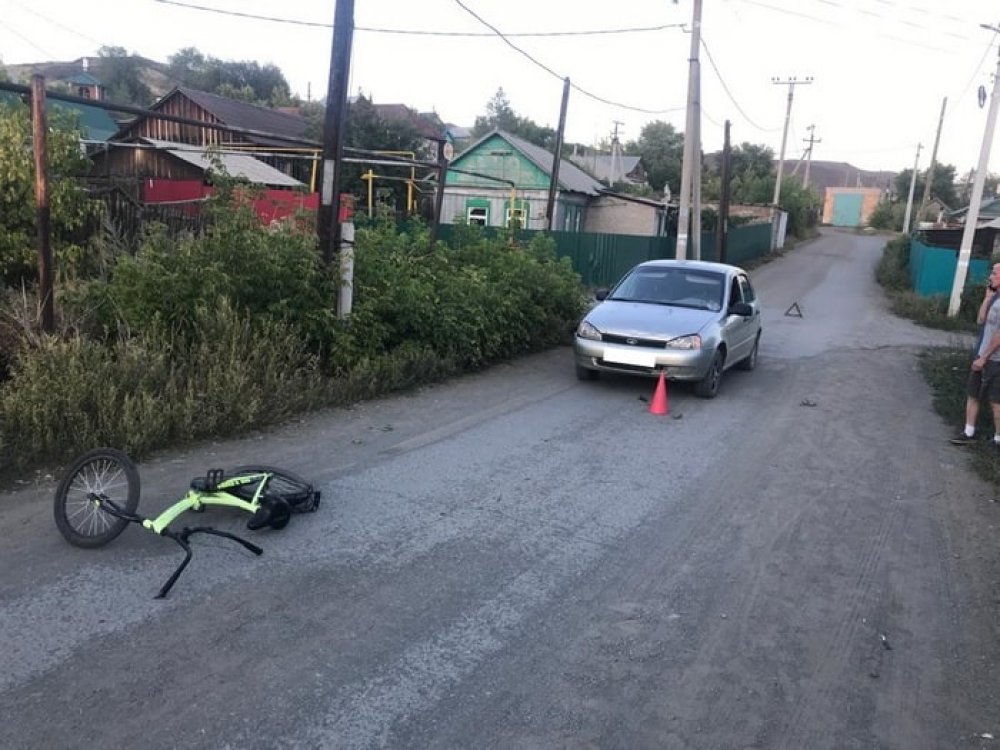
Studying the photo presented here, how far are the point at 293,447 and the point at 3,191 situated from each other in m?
4.30

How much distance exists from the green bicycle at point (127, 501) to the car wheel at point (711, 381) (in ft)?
18.1

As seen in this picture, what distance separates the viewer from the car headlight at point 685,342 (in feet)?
28.5

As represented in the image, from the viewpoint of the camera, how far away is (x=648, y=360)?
8.75 m

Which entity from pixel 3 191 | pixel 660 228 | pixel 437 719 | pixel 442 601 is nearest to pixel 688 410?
pixel 442 601

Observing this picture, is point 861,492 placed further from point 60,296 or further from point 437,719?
point 60,296

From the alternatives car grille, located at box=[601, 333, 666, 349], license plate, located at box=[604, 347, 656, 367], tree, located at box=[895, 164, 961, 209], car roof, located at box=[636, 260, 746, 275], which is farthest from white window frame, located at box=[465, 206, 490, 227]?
tree, located at box=[895, 164, 961, 209]

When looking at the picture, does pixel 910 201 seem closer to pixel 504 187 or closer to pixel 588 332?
pixel 504 187

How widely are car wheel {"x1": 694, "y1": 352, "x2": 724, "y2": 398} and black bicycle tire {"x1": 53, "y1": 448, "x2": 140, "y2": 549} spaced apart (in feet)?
20.5

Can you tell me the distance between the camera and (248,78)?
71.1 metres

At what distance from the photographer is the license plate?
8742mm

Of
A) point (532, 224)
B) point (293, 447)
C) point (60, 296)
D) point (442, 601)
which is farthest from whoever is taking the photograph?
point (532, 224)

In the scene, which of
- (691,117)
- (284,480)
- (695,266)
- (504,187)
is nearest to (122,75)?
(504,187)

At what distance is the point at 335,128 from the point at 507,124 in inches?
2617

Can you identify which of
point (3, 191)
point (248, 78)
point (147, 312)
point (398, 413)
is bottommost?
point (398, 413)
